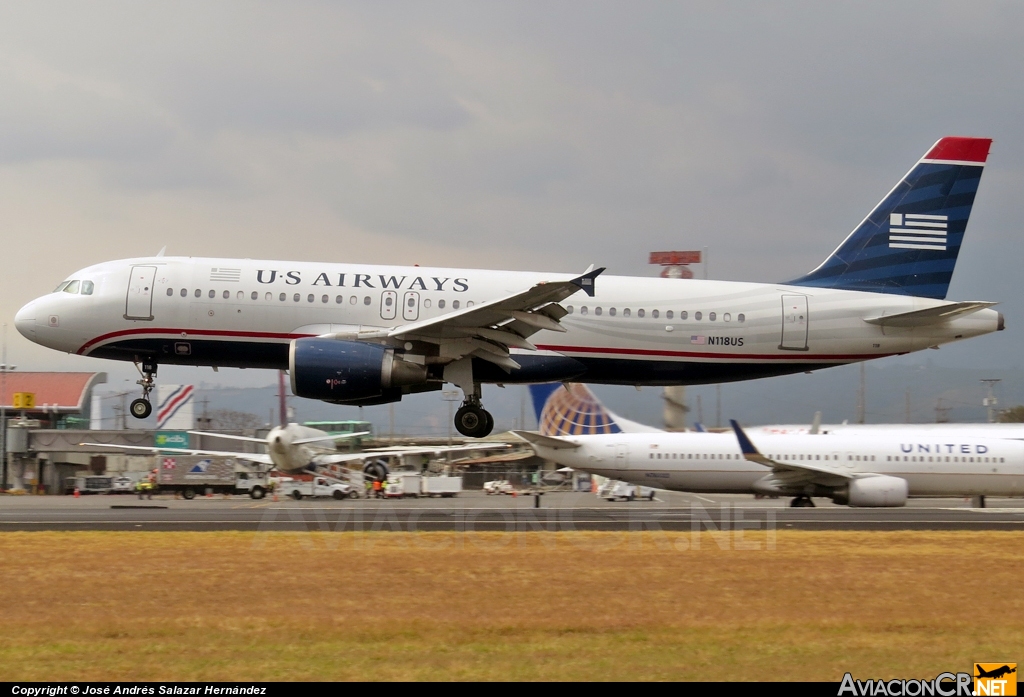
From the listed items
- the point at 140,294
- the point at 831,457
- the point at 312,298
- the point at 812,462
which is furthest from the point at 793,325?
the point at 140,294

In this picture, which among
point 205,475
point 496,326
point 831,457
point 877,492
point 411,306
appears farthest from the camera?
point 205,475

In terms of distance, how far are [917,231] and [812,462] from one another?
13.4 m

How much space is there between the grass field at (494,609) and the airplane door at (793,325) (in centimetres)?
551

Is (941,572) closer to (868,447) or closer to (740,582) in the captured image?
(740,582)

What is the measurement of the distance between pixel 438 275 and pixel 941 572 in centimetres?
1350

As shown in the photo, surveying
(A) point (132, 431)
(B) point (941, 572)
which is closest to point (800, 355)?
(B) point (941, 572)

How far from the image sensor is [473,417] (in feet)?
89.3

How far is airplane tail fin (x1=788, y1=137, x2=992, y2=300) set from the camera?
29.2 m

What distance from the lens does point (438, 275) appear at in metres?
26.9

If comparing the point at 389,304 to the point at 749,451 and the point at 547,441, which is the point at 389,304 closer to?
the point at 547,441

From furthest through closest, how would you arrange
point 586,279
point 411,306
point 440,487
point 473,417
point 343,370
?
1. point 440,487
2. point 473,417
3. point 411,306
4. point 343,370
5. point 586,279

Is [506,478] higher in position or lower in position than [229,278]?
lower

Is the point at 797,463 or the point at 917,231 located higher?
the point at 917,231

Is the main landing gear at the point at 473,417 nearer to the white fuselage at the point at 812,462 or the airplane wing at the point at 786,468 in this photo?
the white fuselage at the point at 812,462
